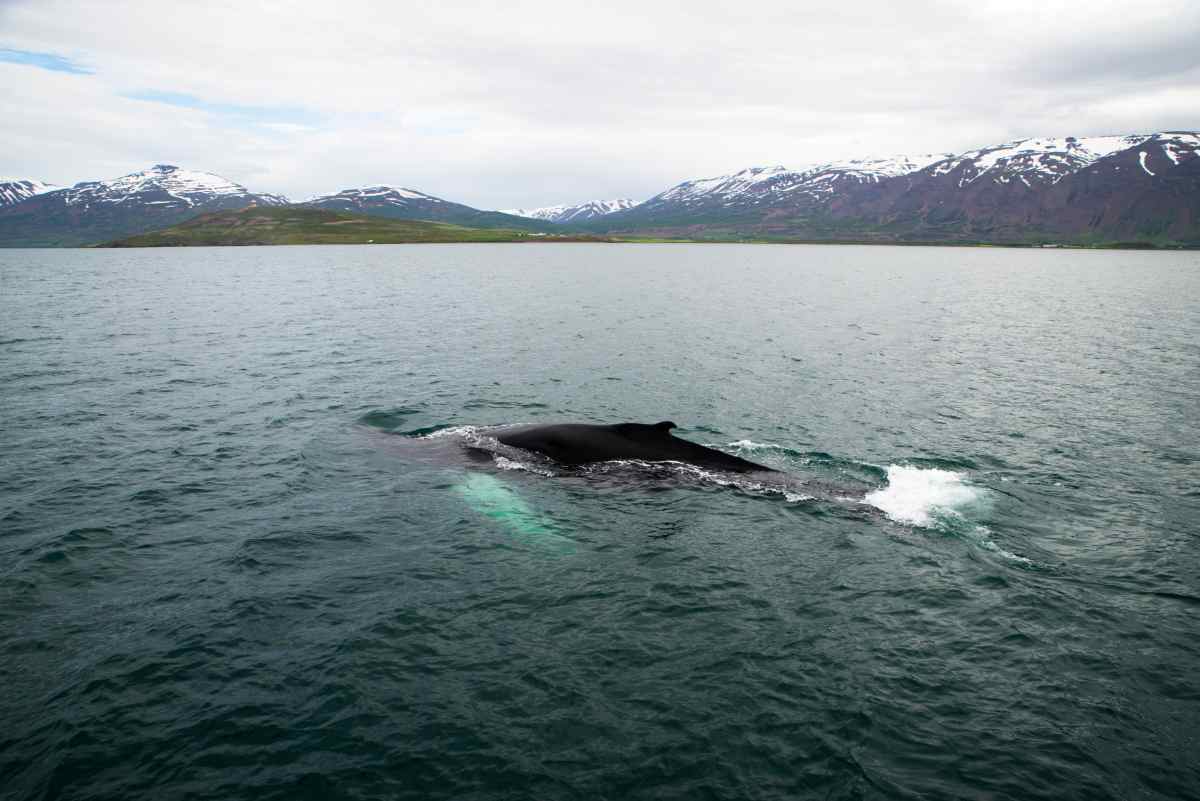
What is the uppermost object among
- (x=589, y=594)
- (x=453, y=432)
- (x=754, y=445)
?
(x=453, y=432)

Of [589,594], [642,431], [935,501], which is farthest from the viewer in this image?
[642,431]

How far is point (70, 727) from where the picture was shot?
12594mm

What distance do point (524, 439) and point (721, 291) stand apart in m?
94.9

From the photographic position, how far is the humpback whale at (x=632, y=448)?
88.0ft

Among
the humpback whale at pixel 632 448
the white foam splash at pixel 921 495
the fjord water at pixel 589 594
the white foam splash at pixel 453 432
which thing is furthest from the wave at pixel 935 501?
the white foam splash at pixel 453 432

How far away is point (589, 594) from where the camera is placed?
1798 centimetres

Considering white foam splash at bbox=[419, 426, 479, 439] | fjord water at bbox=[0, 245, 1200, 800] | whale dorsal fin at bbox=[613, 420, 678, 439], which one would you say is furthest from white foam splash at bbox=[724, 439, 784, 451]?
white foam splash at bbox=[419, 426, 479, 439]

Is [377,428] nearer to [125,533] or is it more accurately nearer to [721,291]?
[125,533]

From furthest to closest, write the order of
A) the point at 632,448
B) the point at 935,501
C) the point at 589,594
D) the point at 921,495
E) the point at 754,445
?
the point at 754,445 < the point at 632,448 < the point at 921,495 < the point at 935,501 < the point at 589,594

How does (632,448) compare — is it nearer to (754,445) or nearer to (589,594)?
(754,445)

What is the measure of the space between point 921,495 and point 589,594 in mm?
14341

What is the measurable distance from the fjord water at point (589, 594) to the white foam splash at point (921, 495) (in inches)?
6.2

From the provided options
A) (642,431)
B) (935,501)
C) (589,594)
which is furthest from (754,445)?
(589,594)

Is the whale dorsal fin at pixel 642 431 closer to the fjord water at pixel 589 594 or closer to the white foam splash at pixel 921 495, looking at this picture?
the fjord water at pixel 589 594
